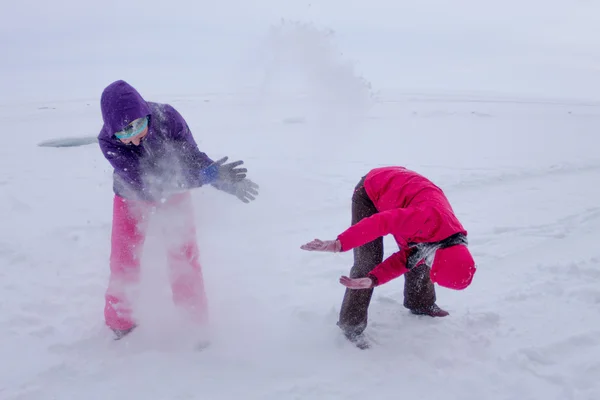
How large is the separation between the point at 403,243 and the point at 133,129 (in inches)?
68.9

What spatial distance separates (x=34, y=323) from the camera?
9.86 ft

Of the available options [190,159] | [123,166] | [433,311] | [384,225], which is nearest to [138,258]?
[123,166]

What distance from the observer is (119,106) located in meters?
2.41

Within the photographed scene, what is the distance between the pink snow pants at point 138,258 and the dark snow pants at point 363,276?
99 cm

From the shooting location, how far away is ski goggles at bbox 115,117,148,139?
2.47m

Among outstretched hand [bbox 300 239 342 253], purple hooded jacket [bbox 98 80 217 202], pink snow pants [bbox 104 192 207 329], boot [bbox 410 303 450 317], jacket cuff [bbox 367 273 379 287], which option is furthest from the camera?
boot [bbox 410 303 450 317]

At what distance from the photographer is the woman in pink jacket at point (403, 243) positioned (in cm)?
222

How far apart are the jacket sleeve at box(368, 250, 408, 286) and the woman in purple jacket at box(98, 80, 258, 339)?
113 centimetres

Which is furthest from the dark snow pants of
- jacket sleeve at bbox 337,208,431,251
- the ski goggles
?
the ski goggles

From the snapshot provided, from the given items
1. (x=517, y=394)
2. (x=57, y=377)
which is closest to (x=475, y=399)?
(x=517, y=394)

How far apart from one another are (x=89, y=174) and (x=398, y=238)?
5.94 meters

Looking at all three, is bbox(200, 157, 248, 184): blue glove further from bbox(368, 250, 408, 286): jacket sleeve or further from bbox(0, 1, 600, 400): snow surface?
bbox(368, 250, 408, 286): jacket sleeve

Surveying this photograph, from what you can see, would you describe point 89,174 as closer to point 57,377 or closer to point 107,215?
point 107,215

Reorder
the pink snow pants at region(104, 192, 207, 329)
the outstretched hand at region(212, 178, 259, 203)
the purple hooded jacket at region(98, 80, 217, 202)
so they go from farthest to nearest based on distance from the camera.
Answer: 1. the outstretched hand at region(212, 178, 259, 203)
2. the pink snow pants at region(104, 192, 207, 329)
3. the purple hooded jacket at region(98, 80, 217, 202)
